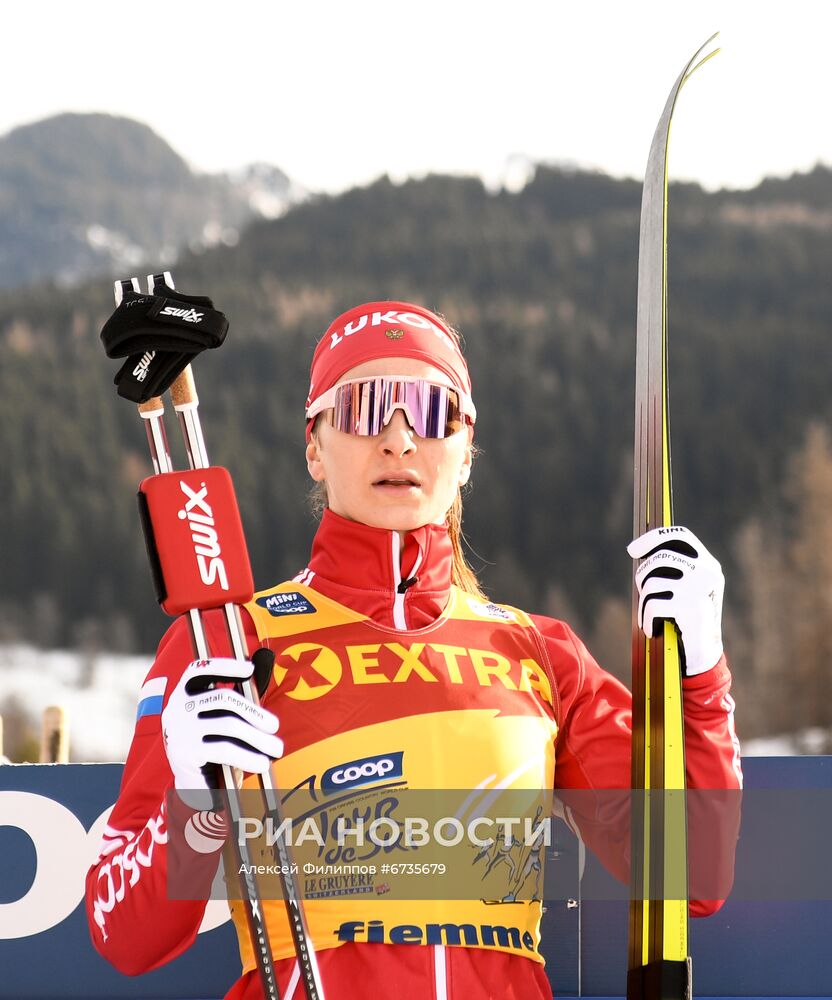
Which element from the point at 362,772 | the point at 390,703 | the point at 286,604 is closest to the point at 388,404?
the point at 286,604

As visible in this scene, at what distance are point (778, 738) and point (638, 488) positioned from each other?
3214cm

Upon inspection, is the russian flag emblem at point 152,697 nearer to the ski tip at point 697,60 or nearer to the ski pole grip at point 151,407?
the ski pole grip at point 151,407

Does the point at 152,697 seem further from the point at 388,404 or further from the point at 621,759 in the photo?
the point at 621,759

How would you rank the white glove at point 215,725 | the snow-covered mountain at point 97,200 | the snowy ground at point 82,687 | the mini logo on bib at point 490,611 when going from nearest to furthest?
the white glove at point 215,725
the mini logo on bib at point 490,611
the snowy ground at point 82,687
the snow-covered mountain at point 97,200

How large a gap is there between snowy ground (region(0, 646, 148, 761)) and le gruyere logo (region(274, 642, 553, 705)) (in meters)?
39.9

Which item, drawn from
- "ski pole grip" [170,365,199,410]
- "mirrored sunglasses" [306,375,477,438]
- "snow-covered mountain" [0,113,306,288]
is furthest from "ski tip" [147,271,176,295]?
"snow-covered mountain" [0,113,306,288]

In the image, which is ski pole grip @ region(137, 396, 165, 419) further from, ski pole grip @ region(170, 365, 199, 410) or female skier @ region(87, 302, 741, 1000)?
female skier @ region(87, 302, 741, 1000)

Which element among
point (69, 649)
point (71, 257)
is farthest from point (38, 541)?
point (71, 257)

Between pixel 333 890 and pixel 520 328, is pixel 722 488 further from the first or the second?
pixel 333 890

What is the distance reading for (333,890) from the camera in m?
1.99

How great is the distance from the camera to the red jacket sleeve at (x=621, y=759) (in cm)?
209

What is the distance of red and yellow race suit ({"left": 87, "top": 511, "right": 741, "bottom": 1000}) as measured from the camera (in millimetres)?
1920

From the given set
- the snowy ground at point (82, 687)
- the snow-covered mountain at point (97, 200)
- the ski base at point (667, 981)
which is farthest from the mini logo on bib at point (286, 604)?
the snow-covered mountain at point (97, 200)

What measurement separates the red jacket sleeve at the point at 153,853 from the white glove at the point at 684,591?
603 millimetres
